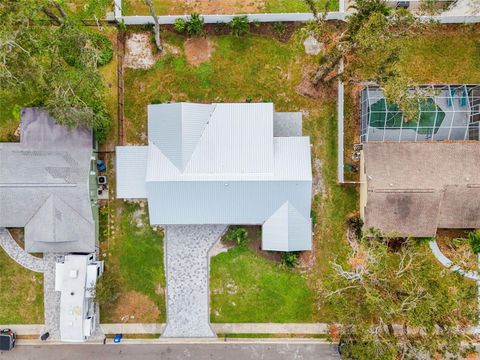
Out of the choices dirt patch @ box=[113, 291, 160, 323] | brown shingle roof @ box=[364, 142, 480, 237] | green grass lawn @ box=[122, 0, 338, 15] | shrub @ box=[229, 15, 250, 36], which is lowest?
dirt patch @ box=[113, 291, 160, 323]

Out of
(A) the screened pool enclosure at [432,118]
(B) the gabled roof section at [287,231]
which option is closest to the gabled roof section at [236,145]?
(B) the gabled roof section at [287,231]

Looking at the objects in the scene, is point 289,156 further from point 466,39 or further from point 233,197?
point 466,39

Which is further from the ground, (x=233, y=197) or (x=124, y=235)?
(x=233, y=197)

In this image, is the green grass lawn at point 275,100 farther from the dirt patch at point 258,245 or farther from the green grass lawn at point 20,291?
the green grass lawn at point 20,291

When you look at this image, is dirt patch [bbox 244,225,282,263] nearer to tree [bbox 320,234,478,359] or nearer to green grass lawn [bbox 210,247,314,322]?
green grass lawn [bbox 210,247,314,322]

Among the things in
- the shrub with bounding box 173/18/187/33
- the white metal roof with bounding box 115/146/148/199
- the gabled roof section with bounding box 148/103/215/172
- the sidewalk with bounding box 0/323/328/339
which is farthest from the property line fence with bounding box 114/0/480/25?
the sidewalk with bounding box 0/323/328/339

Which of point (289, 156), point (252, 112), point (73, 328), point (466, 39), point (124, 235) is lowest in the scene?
point (73, 328)

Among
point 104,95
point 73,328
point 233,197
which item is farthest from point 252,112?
point 73,328
